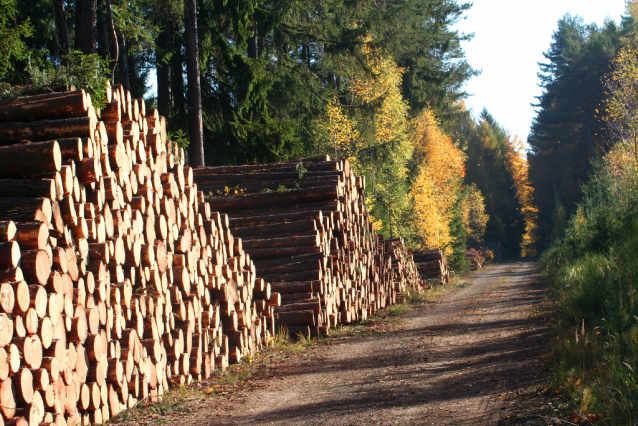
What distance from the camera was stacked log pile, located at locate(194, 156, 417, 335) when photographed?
453 inches

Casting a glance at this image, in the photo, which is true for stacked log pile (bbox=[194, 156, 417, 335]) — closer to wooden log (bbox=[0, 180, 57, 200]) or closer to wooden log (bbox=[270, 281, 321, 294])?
wooden log (bbox=[270, 281, 321, 294])

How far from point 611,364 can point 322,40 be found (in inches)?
854

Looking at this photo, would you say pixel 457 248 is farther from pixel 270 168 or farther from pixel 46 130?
pixel 46 130

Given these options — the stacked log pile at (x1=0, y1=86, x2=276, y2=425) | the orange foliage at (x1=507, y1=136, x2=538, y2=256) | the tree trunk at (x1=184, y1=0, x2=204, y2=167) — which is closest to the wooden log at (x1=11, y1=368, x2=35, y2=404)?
the stacked log pile at (x1=0, y1=86, x2=276, y2=425)

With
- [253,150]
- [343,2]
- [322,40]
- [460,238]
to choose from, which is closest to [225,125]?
[253,150]

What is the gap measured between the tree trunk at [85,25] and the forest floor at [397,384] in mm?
8318

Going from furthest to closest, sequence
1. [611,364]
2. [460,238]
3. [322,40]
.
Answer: [460,238], [322,40], [611,364]

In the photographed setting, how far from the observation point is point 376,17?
26250mm

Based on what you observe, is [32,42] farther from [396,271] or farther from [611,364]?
[611,364]

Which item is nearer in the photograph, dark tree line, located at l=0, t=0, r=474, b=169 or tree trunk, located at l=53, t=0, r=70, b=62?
dark tree line, located at l=0, t=0, r=474, b=169

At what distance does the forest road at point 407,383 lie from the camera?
19.1ft

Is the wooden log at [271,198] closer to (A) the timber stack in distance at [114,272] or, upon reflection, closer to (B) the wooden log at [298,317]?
(A) the timber stack in distance at [114,272]

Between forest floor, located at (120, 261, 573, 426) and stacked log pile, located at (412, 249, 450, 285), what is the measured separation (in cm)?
1580

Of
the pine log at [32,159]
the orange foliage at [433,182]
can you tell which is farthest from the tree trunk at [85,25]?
the orange foliage at [433,182]
